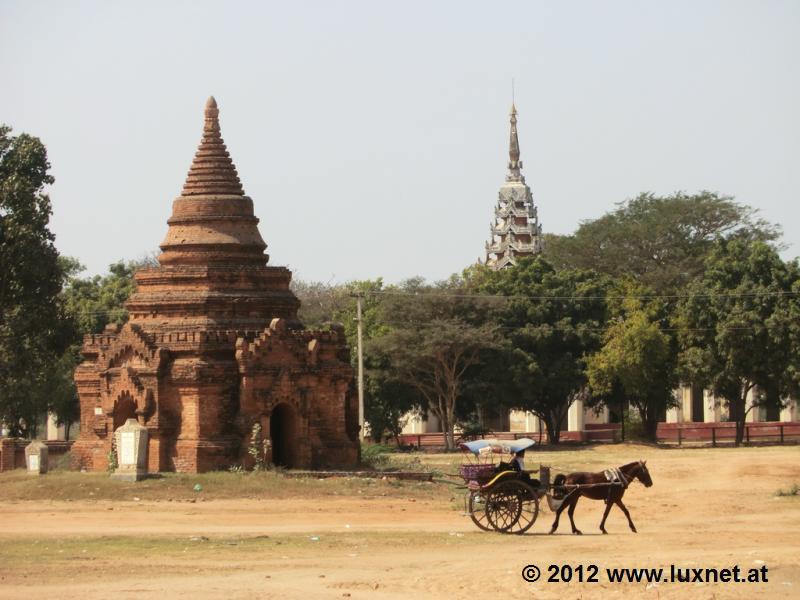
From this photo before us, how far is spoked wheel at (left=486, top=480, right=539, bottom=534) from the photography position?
26.7 meters

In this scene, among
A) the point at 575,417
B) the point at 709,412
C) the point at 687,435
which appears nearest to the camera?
the point at 687,435

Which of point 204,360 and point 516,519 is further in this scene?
point 204,360

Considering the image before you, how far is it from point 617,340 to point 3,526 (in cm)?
3242

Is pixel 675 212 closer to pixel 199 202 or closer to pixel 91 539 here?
pixel 199 202

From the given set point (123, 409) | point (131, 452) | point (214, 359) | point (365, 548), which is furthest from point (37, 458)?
point (365, 548)

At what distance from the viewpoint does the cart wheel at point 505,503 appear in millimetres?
26750

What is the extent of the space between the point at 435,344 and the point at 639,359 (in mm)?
7345

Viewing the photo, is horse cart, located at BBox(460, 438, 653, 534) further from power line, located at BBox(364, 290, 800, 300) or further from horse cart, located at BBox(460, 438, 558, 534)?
power line, located at BBox(364, 290, 800, 300)

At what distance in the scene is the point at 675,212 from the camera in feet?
260

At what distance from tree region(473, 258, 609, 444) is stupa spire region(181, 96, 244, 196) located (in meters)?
20.7

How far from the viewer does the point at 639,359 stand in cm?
5722

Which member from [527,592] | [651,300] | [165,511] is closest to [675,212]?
[651,300]

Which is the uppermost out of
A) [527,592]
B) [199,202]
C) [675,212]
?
[675,212]

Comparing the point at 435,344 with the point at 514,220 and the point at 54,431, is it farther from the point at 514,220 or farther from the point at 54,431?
the point at 514,220
